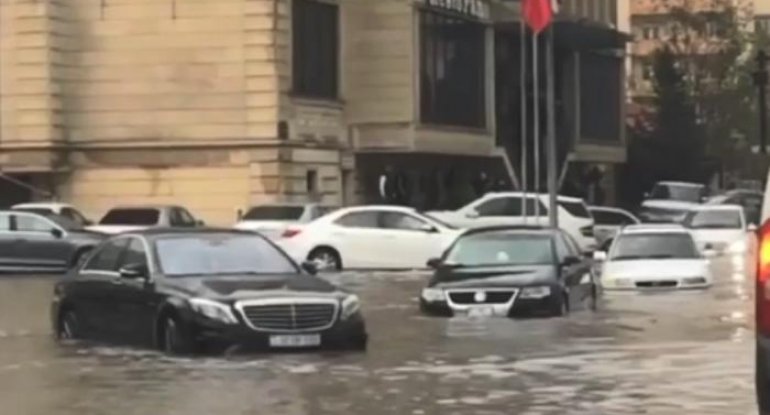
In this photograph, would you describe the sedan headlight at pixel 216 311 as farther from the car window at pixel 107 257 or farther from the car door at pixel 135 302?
the car window at pixel 107 257

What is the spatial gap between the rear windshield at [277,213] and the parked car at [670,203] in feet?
47.2

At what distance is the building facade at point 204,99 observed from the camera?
5281 centimetres

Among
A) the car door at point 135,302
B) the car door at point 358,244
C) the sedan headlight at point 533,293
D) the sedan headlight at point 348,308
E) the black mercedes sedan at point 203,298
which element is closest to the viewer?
the black mercedes sedan at point 203,298

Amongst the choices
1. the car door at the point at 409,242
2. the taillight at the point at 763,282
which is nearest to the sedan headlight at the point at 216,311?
the taillight at the point at 763,282

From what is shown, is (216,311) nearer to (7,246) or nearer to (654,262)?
(654,262)

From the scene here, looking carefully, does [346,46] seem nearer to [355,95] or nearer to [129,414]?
[355,95]

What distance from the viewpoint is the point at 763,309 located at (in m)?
9.58

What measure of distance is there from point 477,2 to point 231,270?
44448 millimetres

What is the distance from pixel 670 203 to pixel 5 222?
28.9 m

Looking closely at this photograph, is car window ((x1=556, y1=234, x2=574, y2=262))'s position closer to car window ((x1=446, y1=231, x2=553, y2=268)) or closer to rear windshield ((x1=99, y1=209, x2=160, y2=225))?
car window ((x1=446, y1=231, x2=553, y2=268))

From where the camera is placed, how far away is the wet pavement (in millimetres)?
14656

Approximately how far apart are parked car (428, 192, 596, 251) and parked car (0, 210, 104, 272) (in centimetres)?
1009

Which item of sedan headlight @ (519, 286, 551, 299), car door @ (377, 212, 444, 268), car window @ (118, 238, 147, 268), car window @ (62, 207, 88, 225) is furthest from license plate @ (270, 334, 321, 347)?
car window @ (62, 207, 88, 225)

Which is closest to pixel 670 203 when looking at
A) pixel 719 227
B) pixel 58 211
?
pixel 719 227
